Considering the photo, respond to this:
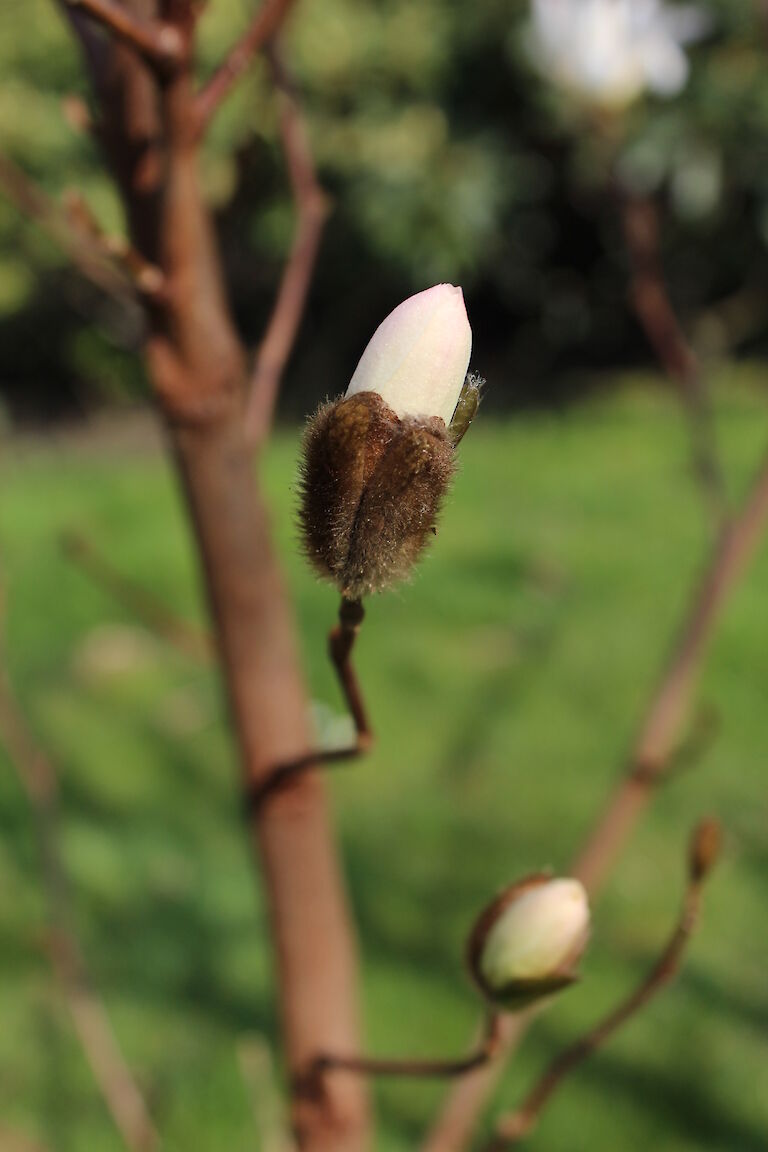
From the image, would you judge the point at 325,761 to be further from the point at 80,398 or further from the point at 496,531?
the point at 80,398

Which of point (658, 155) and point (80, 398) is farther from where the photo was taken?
point (80, 398)

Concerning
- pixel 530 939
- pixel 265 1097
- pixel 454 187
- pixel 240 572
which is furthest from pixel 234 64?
pixel 454 187

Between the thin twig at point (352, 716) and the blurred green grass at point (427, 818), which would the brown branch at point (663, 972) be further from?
the blurred green grass at point (427, 818)

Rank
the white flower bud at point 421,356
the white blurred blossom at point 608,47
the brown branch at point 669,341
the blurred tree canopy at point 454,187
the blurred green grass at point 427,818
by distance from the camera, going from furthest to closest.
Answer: the blurred tree canopy at point 454,187
the blurred green grass at point 427,818
the white blurred blossom at point 608,47
the brown branch at point 669,341
the white flower bud at point 421,356

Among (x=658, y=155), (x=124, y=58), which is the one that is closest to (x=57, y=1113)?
(x=124, y=58)

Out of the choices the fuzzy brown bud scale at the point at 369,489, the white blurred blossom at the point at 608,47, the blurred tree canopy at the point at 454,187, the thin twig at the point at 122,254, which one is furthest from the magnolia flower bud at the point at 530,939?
the blurred tree canopy at the point at 454,187

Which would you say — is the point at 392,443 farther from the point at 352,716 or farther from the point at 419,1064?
the point at 419,1064

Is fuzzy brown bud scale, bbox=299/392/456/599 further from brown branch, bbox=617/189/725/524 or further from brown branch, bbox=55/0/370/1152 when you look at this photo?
brown branch, bbox=617/189/725/524
